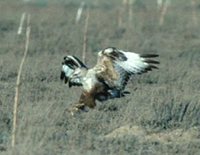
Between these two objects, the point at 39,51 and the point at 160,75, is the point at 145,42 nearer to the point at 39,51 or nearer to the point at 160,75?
the point at 39,51

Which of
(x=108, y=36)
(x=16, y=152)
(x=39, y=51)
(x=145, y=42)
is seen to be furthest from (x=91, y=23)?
(x=16, y=152)

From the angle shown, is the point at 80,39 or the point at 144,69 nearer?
the point at 144,69

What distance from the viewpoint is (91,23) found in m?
26.8

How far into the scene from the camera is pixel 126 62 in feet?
37.9

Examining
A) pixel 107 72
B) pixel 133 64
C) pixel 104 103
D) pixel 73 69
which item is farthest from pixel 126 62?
pixel 104 103

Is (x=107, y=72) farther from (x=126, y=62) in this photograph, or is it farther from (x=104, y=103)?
(x=104, y=103)

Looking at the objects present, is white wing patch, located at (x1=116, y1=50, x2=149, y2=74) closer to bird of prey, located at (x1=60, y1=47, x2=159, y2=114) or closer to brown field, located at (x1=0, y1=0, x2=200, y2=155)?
bird of prey, located at (x1=60, y1=47, x2=159, y2=114)

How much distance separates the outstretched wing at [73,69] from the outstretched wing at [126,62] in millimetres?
500

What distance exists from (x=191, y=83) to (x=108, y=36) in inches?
370

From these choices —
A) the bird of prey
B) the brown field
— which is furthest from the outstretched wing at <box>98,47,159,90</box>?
the brown field

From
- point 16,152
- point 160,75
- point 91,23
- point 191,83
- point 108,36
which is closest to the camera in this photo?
point 16,152

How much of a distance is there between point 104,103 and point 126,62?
1.44m

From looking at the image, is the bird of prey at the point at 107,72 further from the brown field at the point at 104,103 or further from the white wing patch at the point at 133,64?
the brown field at the point at 104,103

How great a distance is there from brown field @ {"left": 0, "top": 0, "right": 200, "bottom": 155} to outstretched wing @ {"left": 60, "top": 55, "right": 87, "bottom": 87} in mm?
412
